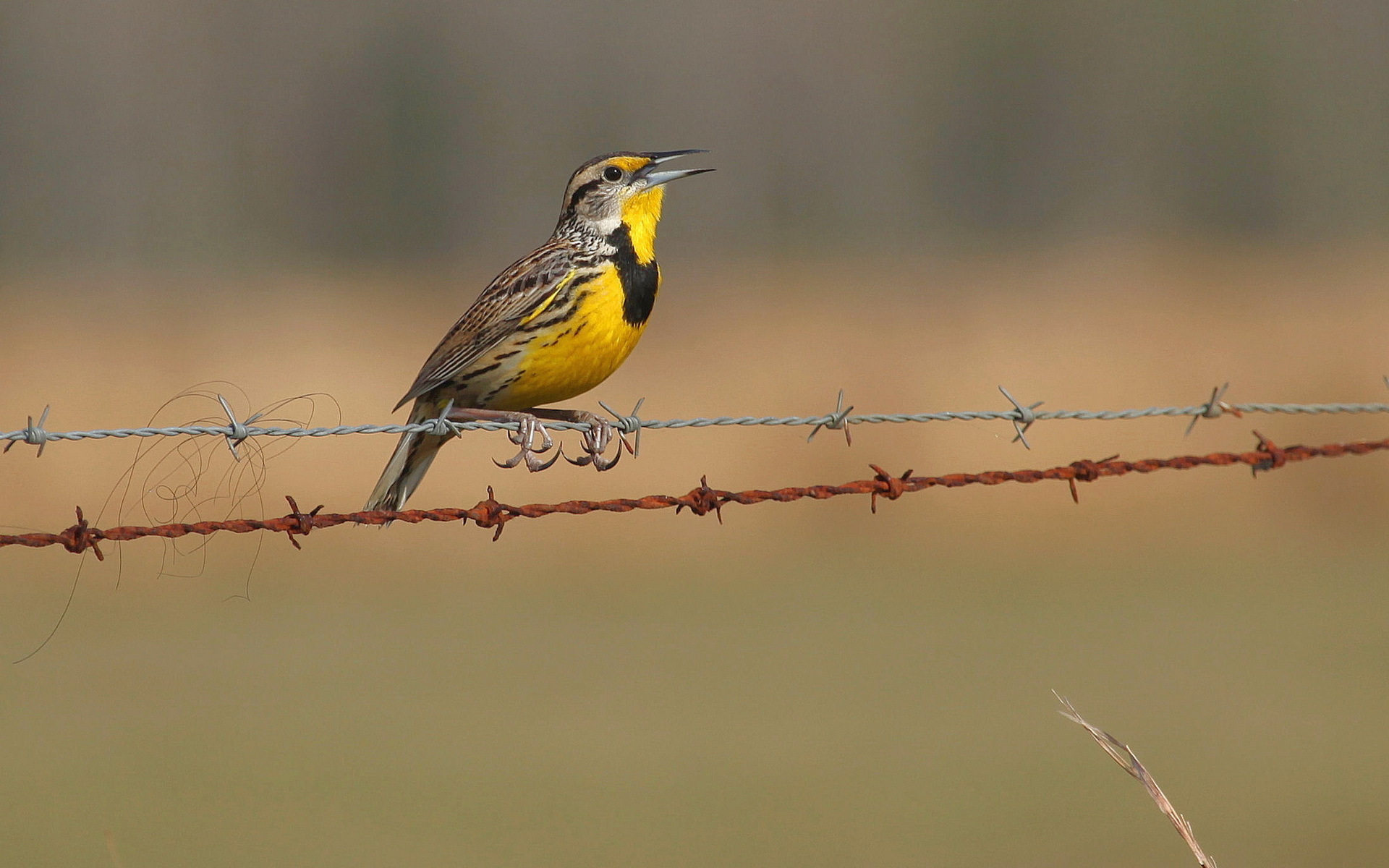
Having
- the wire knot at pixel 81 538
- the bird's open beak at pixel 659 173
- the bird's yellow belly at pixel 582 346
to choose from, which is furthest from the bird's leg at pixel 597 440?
the wire knot at pixel 81 538

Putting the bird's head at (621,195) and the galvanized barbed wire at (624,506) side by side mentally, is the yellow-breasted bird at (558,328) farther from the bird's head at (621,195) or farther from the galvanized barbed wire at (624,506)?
the galvanized barbed wire at (624,506)

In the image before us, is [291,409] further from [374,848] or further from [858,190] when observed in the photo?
[858,190]

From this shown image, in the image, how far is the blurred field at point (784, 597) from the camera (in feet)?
30.3

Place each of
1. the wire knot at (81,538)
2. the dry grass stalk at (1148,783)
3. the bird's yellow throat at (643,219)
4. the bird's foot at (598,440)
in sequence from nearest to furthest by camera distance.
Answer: the wire knot at (81,538) < the dry grass stalk at (1148,783) < the bird's foot at (598,440) < the bird's yellow throat at (643,219)

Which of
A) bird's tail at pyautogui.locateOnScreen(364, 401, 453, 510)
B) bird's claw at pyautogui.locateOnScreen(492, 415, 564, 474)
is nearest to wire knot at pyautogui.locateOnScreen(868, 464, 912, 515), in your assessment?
bird's claw at pyautogui.locateOnScreen(492, 415, 564, 474)

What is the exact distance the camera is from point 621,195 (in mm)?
5504

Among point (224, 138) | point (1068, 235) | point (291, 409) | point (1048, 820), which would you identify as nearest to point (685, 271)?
point (1068, 235)

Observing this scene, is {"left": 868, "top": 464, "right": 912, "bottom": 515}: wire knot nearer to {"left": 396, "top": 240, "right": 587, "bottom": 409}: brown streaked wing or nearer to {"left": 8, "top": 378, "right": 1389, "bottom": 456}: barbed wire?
{"left": 8, "top": 378, "right": 1389, "bottom": 456}: barbed wire

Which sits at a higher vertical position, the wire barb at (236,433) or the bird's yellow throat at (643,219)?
the bird's yellow throat at (643,219)

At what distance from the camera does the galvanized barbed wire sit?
12.0ft

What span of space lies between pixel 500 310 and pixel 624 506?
4.13 feet

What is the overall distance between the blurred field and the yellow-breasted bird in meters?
0.76

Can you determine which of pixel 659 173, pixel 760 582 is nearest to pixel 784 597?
pixel 760 582

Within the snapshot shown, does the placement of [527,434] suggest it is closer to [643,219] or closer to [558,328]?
[558,328]
